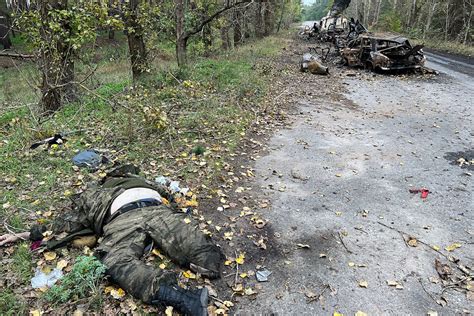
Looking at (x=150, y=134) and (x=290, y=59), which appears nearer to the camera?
(x=150, y=134)

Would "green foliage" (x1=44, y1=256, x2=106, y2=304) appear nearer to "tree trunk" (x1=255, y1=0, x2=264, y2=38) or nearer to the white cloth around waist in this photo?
the white cloth around waist

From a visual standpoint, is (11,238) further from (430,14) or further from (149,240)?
(430,14)

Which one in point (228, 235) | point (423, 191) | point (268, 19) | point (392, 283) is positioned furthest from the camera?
point (268, 19)

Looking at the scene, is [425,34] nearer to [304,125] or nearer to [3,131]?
[304,125]

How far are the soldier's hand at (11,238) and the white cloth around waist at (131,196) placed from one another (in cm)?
103

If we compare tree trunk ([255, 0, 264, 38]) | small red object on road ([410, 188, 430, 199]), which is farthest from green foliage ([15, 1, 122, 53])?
tree trunk ([255, 0, 264, 38])

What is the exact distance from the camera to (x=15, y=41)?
27109mm

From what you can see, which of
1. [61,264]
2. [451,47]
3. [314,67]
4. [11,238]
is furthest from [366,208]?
[451,47]

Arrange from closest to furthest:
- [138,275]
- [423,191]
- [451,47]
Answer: [138,275], [423,191], [451,47]

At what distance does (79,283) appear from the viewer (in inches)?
125

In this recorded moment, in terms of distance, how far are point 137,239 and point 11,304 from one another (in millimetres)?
1176

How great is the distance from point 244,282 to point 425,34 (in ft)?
95.2

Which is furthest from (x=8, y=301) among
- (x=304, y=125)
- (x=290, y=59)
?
(x=290, y=59)

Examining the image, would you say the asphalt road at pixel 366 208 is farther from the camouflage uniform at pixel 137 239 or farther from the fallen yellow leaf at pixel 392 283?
the camouflage uniform at pixel 137 239
